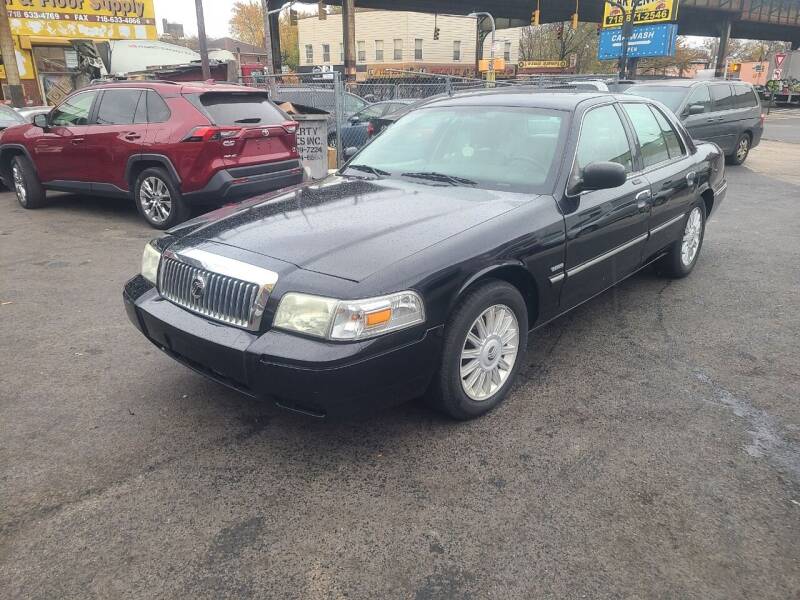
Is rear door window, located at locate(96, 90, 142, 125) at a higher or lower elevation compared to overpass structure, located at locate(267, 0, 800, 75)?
lower

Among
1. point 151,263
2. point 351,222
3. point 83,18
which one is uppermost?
point 83,18

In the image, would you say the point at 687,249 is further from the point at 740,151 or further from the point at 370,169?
the point at 740,151

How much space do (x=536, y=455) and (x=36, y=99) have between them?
90.7 feet

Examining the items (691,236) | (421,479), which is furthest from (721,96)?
(421,479)

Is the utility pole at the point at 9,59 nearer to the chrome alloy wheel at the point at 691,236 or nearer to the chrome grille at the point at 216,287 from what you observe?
the chrome grille at the point at 216,287

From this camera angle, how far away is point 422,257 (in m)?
2.78

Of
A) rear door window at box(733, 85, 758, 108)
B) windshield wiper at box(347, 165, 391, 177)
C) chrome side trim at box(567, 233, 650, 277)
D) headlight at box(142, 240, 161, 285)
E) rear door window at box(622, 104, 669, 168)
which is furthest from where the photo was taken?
rear door window at box(733, 85, 758, 108)

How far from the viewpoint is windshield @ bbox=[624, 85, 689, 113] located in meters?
10.9

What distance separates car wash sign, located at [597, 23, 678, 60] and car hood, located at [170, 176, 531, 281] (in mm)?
32673

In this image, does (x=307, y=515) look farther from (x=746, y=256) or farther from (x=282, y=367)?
(x=746, y=256)

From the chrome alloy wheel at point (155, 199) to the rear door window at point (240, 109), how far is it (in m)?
1.03

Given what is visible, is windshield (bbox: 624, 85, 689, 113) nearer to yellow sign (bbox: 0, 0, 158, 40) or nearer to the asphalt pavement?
the asphalt pavement

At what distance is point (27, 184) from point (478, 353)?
7968 millimetres

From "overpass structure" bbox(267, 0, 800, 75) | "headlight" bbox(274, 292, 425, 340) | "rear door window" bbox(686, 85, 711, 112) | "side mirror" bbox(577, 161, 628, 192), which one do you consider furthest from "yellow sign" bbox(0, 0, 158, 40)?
"headlight" bbox(274, 292, 425, 340)
